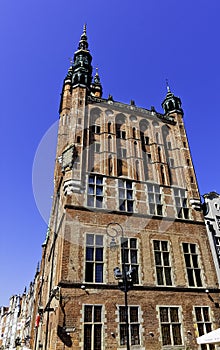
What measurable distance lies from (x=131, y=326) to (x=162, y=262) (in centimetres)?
467

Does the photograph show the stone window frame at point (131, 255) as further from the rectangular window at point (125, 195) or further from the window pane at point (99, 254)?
the rectangular window at point (125, 195)

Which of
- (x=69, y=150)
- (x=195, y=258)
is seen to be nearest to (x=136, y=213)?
(x=195, y=258)

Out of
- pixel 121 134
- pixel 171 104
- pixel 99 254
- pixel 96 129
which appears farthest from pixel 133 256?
pixel 171 104

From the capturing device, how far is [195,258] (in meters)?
19.2

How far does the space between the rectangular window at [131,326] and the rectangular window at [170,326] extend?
5.41 feet

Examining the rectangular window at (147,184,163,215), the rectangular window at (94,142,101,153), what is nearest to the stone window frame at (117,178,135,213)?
the rectangular window at (147,184,163,215)

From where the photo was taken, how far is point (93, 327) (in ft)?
47.5

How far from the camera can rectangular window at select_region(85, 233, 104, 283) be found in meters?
16.1

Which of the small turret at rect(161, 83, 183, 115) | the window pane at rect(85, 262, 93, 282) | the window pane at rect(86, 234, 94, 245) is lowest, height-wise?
the window pane at rect(85, 262, 93, 282)

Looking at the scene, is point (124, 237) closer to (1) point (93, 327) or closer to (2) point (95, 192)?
(2) point (95, 192)

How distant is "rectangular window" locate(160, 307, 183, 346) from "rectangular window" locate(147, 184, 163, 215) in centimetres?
680

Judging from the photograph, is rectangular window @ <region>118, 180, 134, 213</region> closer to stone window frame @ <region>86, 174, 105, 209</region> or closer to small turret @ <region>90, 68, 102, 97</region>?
stone window frame @ <region>86, 174, 105, 209</region>

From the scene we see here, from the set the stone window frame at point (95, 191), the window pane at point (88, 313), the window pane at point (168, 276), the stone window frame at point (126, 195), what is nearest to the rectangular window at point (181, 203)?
the stone window frame at point (126, 195)

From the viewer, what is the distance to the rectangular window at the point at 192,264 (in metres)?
18.1
